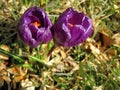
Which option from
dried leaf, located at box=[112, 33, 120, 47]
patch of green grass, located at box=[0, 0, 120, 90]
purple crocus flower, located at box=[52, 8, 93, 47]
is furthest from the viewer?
dried leaf, located at box=[112, 33, 120, 47]

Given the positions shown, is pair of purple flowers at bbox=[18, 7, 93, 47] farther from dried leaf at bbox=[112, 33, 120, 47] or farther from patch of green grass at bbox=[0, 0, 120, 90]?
dried leaf at bbox=[112, 33, 120, 47]

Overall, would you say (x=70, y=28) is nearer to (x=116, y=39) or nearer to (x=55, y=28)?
(x=55, y=28)

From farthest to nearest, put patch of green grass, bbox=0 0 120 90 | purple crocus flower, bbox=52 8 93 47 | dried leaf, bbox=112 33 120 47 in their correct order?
dried leaf, bbox=112 33 120 47 → patch of green grass, bbox=0 0 120 90 → purple crocus flower, bbox=52 8 93 47

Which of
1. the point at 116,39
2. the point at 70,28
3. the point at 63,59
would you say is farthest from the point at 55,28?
the point at 116,39

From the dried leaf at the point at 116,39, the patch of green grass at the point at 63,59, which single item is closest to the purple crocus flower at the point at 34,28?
the patch of green grass at the point at 63,59

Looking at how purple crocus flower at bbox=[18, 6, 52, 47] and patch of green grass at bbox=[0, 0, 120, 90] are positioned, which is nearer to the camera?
purple crocus flower at bbox=[18, 6, 52, 47]

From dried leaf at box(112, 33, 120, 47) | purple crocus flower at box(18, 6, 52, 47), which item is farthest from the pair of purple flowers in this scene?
dried leaf at box(112, 33, 120, 47)

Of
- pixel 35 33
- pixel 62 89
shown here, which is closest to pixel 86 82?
pixel 62 89
